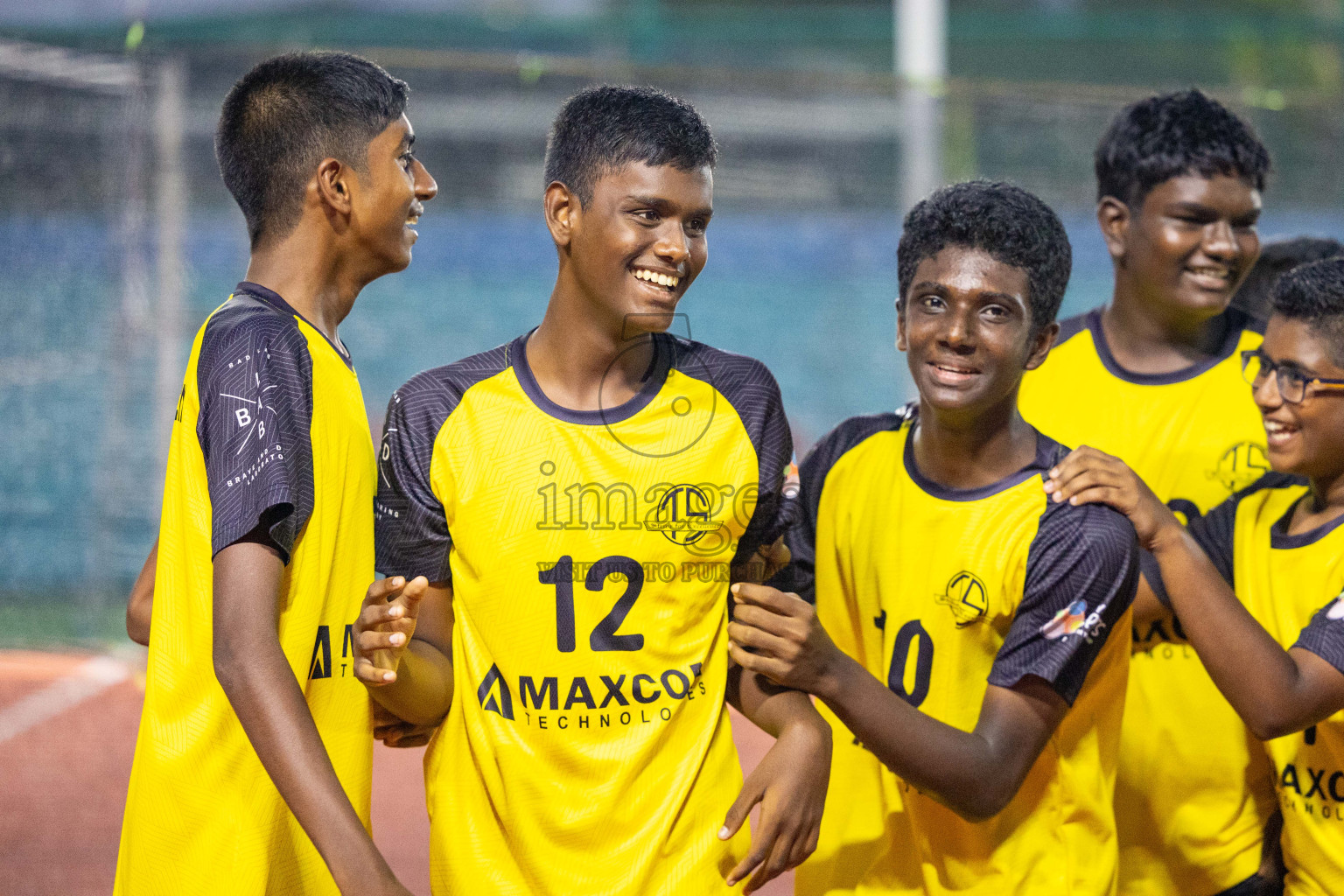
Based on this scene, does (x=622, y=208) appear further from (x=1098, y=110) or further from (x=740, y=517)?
(x=1098, y=110)

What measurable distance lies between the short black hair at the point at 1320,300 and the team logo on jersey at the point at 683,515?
3.75 feet

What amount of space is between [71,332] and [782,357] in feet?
12.9

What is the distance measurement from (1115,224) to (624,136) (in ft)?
4.77

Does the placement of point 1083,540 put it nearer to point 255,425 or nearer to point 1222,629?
point 1222,629

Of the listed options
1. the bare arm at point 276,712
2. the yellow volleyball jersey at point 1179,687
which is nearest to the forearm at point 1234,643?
the yellow volleyball jersey at point 1179,687

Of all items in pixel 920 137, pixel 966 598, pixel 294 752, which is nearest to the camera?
pixel 294 752

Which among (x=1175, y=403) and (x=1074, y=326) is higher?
(x=1074, y=326)

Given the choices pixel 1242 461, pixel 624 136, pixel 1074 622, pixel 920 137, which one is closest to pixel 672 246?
pixel 624 136

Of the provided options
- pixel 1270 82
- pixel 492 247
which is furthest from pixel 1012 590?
pixel 1270 82

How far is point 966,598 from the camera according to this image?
2193mm

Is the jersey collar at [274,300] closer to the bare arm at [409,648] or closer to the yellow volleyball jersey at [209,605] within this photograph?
the yellow volleyball jersey at [209,605]

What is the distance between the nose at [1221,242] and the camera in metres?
2.81

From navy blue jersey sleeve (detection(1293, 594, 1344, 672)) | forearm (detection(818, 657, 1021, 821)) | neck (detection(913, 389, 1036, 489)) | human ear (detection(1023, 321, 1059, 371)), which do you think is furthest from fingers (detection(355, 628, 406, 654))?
navy blue jersey sleeve (detection(1293, 594, 1344, 672))

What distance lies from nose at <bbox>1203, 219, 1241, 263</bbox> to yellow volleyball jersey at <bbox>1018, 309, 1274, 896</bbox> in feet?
0.58
